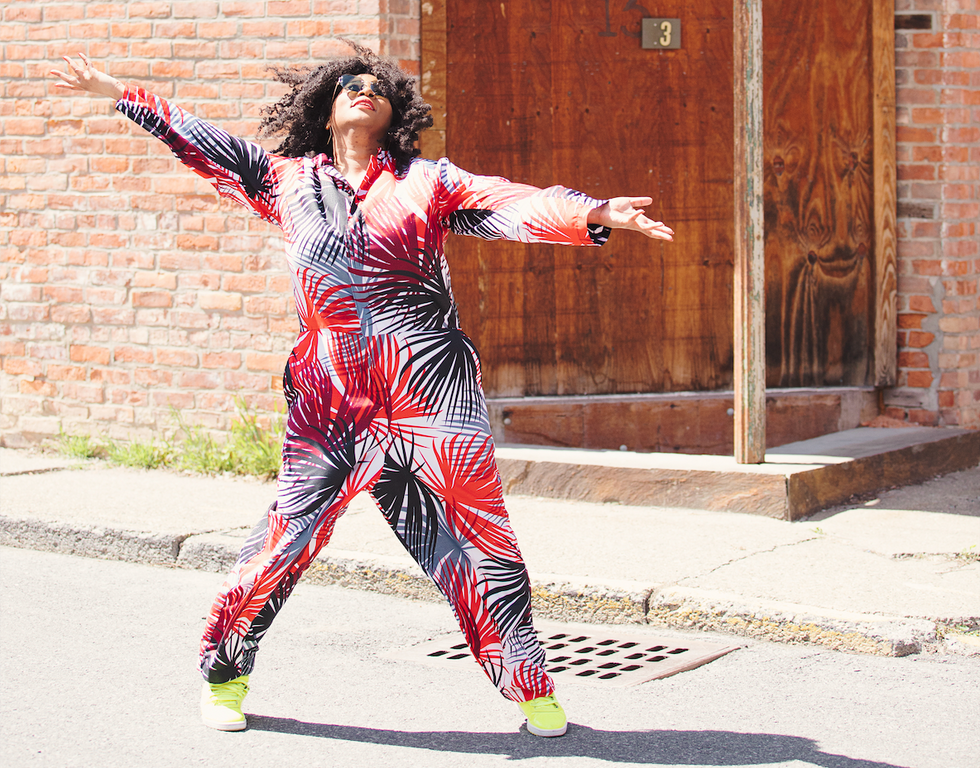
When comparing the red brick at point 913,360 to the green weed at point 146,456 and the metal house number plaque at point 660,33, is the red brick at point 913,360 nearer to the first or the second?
the metal house number plaque at point 660,33

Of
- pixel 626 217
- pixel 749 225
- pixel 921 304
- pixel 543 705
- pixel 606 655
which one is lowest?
pixel 606 655

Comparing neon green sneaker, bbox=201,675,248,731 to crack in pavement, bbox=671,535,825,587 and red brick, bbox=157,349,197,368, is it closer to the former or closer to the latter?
crack in pavement, bbox=671,535,825,587

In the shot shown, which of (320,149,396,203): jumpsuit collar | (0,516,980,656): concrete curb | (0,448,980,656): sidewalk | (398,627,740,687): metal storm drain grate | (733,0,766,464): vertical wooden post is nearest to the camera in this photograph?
(320,149,396,203): jumpsuit collar

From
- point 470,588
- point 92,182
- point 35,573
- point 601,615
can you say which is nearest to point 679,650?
point 601,615

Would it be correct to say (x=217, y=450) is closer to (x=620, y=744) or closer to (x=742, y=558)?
(x=742, y=558)

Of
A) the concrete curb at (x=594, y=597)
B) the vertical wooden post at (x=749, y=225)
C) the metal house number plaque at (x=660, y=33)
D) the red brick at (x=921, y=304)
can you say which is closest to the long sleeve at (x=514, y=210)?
the concrete curb at (x=594, y=597)

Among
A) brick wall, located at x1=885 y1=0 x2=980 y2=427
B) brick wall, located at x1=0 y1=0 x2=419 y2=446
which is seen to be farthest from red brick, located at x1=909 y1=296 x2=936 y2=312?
brick wall, located at x1=0 y1=0 x2=419 y2=446

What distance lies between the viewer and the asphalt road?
3.53 m

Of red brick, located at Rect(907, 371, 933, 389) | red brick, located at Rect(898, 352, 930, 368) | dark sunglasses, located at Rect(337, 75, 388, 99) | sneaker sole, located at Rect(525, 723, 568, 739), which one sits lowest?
sneaker sole, located at Rect(525, 723, 568, 739)

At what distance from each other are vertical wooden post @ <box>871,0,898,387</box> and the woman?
4683 mm

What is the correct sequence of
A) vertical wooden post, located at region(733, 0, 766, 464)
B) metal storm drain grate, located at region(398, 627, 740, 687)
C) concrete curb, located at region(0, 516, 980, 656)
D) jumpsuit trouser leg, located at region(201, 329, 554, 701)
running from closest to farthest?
jumpsuit trouser leg, located at region(201, 329, 554, 701)
metal storm drain grate, located at region(398, 627, 740, 687)
concrete curb, located at region(0, 516, 980, 656)
vertical wooden post, located at region(733, 0, 766, 464)

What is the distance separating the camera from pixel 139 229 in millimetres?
7742

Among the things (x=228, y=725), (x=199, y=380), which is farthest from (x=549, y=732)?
(x=199, y=380)

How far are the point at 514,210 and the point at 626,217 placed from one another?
36 cm
